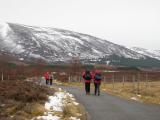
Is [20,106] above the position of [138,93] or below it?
above

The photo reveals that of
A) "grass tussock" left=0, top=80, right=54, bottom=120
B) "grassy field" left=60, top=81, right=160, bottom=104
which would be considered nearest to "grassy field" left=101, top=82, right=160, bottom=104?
"grassy field" left=60, top=81, right=160, bottom=104

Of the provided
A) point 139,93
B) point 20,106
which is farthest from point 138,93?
point 20,106

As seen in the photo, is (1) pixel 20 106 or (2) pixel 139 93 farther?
(2) pixel 139 93

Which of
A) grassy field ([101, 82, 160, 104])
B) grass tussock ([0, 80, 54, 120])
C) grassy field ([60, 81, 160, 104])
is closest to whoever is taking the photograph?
grass tussock ([0, 80, 54, 120])

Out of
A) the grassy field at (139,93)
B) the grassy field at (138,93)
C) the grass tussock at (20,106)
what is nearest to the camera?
the grass tussock at (20,106)

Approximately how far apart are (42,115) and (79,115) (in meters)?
1.67

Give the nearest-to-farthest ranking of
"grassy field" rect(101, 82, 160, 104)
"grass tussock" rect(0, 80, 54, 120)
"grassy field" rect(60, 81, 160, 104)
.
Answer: "grass tussock" rect(0, 80, 54, 120) → "grassy field" rect(101, 82, 160, 104) → "grassy field" rect(60, 81, 160, 104)

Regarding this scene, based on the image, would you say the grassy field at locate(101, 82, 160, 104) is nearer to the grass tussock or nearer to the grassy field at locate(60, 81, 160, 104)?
the grassy field at locate(60, 81, 160, 104)

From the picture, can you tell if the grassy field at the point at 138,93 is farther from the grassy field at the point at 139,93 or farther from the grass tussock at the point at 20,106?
the grass tussock at the point at 20,106

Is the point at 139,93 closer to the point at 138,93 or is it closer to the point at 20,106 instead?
the point at 138,93

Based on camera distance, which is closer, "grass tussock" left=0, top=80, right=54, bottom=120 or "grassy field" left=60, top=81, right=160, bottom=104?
"grass tussock" left=0, top=80, right=54, bottom=120

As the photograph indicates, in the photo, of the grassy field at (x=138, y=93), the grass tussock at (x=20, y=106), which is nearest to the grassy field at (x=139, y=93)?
the grassy field at (x=138, y=93)

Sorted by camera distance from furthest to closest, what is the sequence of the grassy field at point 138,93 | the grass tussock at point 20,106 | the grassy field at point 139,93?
the grassy field at point 138,93 < the grassy field at point 139,93 < the grass tussock at point 20,106

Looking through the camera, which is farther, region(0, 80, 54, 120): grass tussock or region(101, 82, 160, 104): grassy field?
region(101, 82, 160, 104): grassy field
